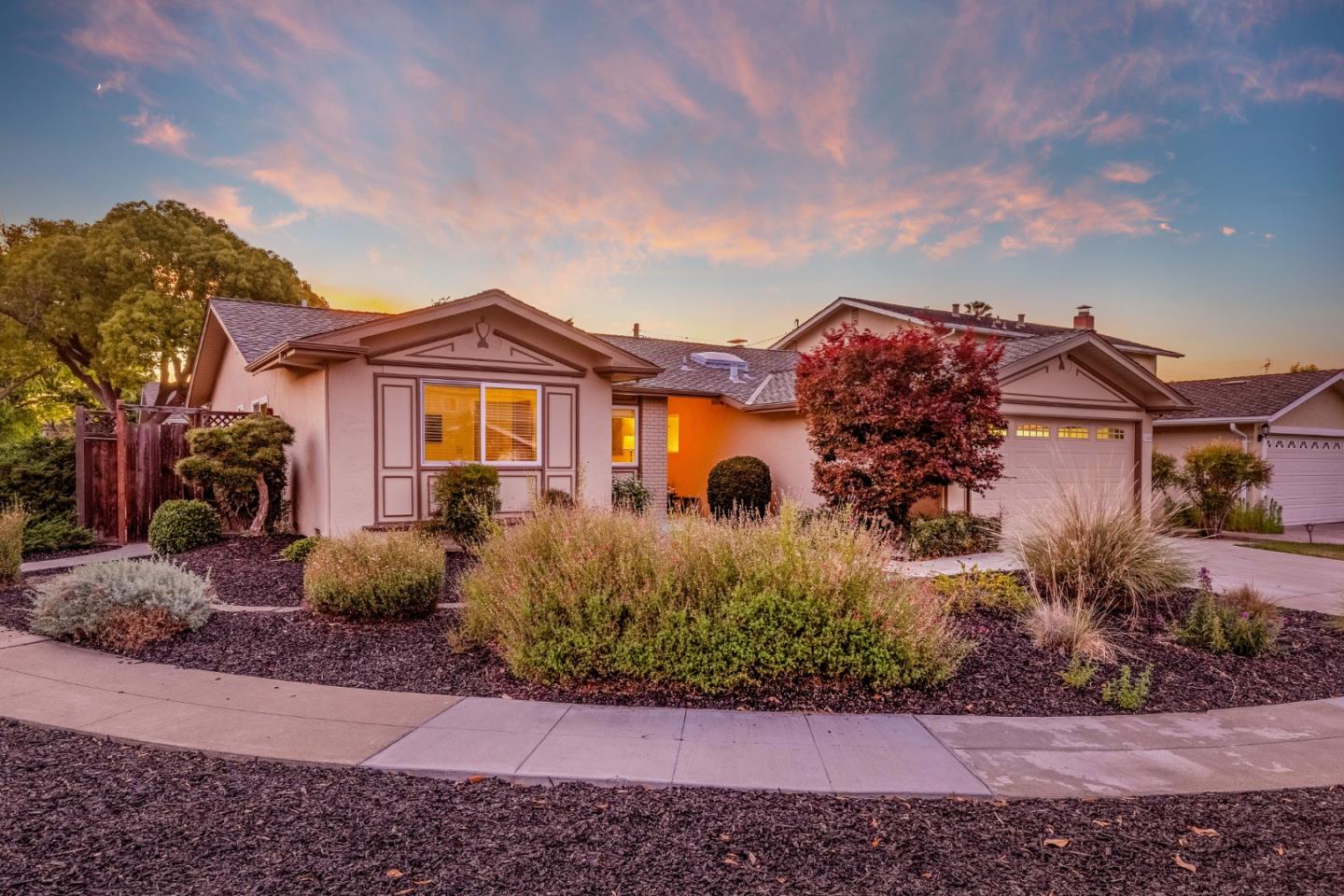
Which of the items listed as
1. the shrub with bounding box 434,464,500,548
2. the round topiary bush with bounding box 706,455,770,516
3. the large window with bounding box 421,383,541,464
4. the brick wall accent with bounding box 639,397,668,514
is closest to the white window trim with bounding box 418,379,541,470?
the large window with bounding box 421,383,541,464

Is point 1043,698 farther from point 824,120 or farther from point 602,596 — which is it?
point 824,120

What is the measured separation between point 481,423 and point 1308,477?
20283 mm

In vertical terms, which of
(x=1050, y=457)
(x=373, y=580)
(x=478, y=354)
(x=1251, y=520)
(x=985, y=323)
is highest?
(x=985, y=323)

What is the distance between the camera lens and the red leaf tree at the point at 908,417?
35.8ft

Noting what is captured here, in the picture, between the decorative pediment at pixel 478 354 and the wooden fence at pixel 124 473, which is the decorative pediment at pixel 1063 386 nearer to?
the decorative pediment at pixel 478 354

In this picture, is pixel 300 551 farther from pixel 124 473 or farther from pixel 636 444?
pixel 636 444

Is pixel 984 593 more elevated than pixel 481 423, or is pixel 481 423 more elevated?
pixel 481 423

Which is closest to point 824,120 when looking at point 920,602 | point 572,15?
point 572,15

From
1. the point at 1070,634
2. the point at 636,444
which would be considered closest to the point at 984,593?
the point at 1070,634

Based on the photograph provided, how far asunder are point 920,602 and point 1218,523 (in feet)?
45.3

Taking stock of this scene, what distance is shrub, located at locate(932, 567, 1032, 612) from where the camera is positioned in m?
6.87

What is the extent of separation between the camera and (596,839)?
287cm

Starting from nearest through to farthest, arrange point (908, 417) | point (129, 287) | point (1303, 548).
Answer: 1. point (908, 417)
2. point (1303, 548)
3. point (129, 287)

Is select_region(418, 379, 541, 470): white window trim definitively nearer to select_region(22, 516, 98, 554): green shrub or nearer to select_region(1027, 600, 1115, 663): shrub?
select_region(22, 516, 98, 554): green shrub
